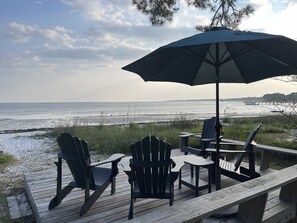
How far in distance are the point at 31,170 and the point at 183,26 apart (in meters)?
4.51

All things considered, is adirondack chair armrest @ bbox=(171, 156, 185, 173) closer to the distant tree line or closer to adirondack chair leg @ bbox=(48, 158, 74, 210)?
adirondack chair leg @ bbox=(48, 158, 74, 210)

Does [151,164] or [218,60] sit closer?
[151,164]

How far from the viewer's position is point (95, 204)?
9.32ft

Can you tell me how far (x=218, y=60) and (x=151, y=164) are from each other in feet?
4.10

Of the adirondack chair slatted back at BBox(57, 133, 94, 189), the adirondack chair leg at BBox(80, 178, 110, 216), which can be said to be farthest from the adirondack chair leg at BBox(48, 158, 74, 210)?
the adirondack chair leg at BBox(80, 178, 110, 216)

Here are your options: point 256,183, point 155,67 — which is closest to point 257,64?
point 155,67

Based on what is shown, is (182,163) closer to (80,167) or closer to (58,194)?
(80,167)

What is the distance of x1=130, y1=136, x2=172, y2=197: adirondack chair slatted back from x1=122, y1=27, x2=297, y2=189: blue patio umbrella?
685 millimetres

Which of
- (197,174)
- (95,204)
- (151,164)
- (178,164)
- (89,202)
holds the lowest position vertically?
(95,204)

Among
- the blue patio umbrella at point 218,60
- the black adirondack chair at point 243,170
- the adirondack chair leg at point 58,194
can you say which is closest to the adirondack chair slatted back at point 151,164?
the blue patio umbrella at point 218,60

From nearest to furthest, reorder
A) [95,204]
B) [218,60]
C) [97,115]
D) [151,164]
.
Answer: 1. [151,164]
2. [218,60]
3. [95,204]
4. [97,115]

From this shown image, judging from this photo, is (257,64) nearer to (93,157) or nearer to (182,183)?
(182,183)

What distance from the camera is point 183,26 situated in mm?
6219

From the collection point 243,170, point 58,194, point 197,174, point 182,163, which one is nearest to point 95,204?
point 58,194
